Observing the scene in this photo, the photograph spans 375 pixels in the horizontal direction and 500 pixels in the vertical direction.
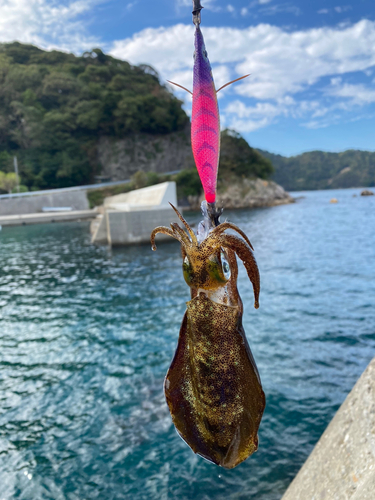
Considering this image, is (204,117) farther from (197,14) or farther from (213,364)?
(213,364)

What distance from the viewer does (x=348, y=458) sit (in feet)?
9.18

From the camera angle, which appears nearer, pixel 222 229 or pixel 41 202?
pixel 222 229

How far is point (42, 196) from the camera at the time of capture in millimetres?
59844

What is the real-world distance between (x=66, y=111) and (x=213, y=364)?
3359 inches

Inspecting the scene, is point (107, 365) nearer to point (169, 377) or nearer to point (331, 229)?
point (169, 377)

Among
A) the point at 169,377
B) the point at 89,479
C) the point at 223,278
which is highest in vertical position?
the point at 223,278

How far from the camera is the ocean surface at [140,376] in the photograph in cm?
529

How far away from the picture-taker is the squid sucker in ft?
5.04

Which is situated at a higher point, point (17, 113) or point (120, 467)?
point (17, 113)

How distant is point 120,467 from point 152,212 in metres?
21.1

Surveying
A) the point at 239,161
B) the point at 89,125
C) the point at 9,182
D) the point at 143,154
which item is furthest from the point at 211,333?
the point at 143,154

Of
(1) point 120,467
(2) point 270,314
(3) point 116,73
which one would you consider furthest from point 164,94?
(1) point 120,467

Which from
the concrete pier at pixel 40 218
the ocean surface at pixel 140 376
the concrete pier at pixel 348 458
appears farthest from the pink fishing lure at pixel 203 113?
the concrete pier at pixel 40 218

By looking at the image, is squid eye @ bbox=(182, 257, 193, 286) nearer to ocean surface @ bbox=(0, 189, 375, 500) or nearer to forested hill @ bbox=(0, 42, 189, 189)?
ocean surface @ bbox=(0, 189, 375, 500)
